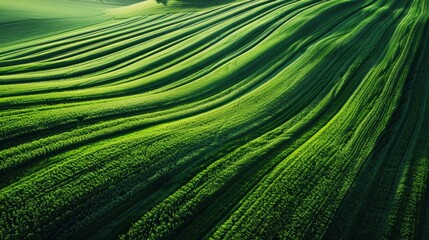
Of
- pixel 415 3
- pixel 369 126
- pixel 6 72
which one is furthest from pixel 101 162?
pixel 415 3

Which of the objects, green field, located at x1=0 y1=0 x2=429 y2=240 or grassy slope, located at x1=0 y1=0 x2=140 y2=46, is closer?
green field, located at x1=0 y1=0 x2=429 y2=240

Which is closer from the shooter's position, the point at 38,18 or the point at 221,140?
the point at 221,140

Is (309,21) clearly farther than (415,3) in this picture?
No

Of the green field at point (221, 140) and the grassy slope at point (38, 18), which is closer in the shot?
the green field at point (221, 140)

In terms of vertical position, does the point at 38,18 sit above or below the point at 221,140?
above

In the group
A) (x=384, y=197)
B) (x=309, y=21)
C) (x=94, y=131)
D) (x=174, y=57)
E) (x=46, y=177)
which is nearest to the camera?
(x=46, y=177)

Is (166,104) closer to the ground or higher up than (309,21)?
closer to the ground

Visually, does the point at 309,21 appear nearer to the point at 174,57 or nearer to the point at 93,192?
the point at 174,57

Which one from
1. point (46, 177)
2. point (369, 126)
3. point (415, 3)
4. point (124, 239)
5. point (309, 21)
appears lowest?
point (124, 239)
